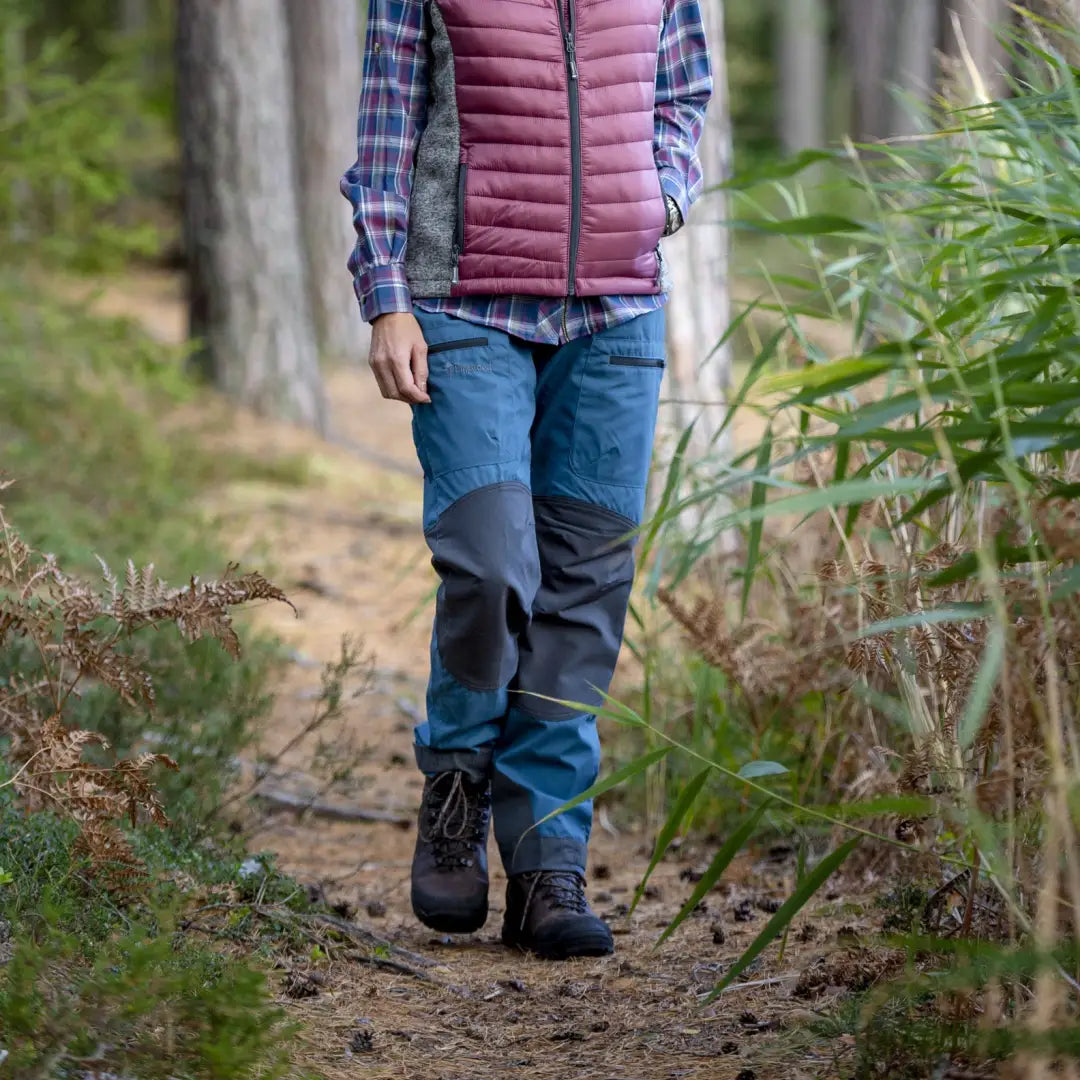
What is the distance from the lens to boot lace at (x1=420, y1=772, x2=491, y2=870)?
292 cm

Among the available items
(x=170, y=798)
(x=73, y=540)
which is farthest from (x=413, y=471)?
(x=170, y=798)

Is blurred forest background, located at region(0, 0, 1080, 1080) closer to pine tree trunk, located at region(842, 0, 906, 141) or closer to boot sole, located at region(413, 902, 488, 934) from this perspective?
boot sole, located at region(413, 902, 488, 934)

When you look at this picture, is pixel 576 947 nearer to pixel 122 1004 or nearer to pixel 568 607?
pixel 568 607

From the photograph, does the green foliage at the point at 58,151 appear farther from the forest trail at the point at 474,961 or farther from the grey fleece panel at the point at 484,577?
the grey fleece panel at the point at 484,577

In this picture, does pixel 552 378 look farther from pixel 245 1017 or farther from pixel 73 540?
pixel 73 540

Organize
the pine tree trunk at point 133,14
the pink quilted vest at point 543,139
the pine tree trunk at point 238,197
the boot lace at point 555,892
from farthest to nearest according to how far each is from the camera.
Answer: the pine tree trunk at point 133,14
the pine tree trunk at point 238,197
the boot lace at point 555,892
the pink quilted vest at point 543,139

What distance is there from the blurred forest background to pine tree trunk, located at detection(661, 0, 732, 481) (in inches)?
0.8

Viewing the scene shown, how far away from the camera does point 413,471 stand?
29.6 feet

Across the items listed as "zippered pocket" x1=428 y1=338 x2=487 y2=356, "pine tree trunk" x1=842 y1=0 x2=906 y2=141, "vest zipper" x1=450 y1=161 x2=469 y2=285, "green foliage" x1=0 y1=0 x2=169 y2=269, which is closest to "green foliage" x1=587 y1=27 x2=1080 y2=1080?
"zippered pocket" x1=428 y1=338 x2=487 y2=356

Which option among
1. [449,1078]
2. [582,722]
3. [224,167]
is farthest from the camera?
[224,167]

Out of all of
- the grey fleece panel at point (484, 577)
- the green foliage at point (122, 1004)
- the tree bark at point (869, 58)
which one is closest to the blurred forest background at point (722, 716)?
the green foliage at point (122, 1004)

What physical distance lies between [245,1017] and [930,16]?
13423 millimetres

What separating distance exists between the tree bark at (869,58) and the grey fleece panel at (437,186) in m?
10.1

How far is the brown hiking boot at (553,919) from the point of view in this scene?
281 centimetres
